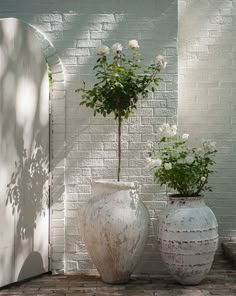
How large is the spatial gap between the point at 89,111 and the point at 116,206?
916 mm

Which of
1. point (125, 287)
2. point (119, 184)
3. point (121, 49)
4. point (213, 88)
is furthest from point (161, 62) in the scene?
point (125, 287)

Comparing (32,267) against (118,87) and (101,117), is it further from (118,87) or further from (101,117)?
(118,87)

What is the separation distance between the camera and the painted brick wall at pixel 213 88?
196 inches

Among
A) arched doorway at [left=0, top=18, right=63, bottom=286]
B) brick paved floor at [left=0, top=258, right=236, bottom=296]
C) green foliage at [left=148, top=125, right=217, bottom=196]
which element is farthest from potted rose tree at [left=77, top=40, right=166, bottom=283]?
arched doorway at [left=0, top=18, right=63, bottom=286]

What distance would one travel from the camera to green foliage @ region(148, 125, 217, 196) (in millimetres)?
4000

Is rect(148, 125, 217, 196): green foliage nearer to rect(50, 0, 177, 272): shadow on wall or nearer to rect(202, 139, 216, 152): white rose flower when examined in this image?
rect(202, 139, 216, 152): white rose flower

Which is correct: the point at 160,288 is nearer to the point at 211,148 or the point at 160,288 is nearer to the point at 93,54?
the point at 211,148

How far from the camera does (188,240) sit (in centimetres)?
388

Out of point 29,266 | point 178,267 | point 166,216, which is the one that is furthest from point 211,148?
point 29,266

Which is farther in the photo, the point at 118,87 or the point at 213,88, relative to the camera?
the point at 213,88

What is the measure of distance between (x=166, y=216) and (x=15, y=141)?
4.22ft

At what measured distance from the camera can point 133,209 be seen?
396 centimetres

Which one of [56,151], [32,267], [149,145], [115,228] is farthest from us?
[56,151]

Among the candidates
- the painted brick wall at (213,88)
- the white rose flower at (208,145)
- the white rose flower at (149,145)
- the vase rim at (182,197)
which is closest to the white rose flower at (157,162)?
the white rose flower at (149,145)
